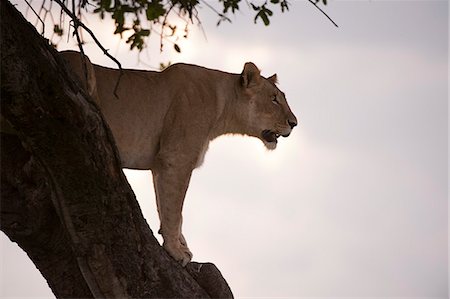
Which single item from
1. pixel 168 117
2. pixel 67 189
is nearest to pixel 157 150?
pixel 168 117

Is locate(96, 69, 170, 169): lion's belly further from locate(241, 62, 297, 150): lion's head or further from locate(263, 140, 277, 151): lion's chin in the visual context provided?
locate(263, 140, 277, 151): lion's chin

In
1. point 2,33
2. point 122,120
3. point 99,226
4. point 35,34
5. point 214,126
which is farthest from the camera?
point 214,126

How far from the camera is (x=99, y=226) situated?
4.44m

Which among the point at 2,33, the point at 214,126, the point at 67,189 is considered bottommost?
the point at 67,189

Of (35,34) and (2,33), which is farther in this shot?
(35,34)

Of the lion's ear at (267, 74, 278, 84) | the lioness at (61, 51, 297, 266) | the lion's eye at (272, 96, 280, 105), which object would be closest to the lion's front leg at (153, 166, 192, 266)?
the lioness at (61, 51, 297, 266)

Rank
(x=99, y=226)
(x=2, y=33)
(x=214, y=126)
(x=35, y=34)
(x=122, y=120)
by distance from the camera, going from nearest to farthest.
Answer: (x=2, y=33), (x=35, y=34), (x=99, y=226), (x=122, y=120), (x=214, y=126)

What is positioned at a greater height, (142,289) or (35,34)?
(35,34)

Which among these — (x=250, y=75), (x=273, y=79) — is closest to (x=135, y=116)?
(x=250, y=75)

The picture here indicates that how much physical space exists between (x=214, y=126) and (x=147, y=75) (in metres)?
0.71

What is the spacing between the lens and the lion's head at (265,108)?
6.76 metres

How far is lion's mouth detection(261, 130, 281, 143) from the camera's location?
6844 millimetres

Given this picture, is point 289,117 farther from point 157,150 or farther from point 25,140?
point 25,140

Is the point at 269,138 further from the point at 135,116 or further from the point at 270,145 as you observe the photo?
the point at 135,116
